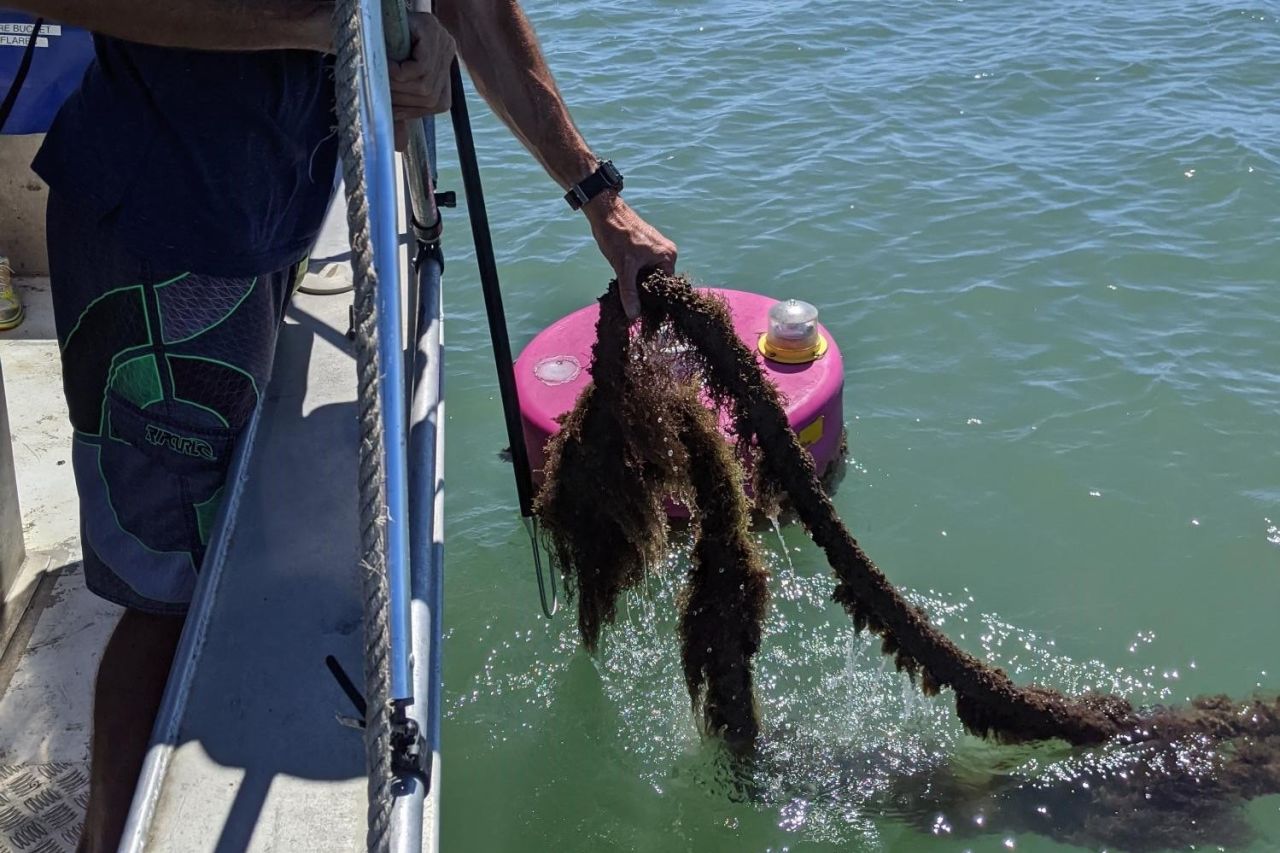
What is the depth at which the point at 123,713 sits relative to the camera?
8.02 feet

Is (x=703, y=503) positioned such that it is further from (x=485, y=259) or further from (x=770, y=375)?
(x=770, y=375)

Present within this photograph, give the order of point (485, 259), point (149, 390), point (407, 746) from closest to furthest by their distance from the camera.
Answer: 1. point (407, 746)
2. point (149, 390)
3. point (485, 259)

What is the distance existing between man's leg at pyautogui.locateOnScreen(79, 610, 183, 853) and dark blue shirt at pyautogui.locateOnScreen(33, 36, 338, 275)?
850mm

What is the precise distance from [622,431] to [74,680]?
173cm

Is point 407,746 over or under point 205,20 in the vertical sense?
under

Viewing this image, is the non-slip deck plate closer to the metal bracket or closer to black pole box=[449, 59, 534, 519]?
black pole box=[449, 59, 534, 519]

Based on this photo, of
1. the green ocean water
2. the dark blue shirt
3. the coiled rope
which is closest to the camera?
the coiled rope

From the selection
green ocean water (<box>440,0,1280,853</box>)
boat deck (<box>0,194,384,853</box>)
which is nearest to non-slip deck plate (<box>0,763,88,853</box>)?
boat deck (<box>0,194,384,853</box>)

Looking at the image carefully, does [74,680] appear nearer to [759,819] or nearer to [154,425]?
[154,425]

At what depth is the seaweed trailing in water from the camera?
2.66 m

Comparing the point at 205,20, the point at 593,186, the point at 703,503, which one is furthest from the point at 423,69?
the point at 703,503

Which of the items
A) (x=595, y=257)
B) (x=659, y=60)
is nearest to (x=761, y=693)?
(x=595, y=257)

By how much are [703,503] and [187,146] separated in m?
1.42

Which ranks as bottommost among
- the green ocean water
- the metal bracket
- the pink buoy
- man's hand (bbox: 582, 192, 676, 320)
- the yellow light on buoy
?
the green ocean water
